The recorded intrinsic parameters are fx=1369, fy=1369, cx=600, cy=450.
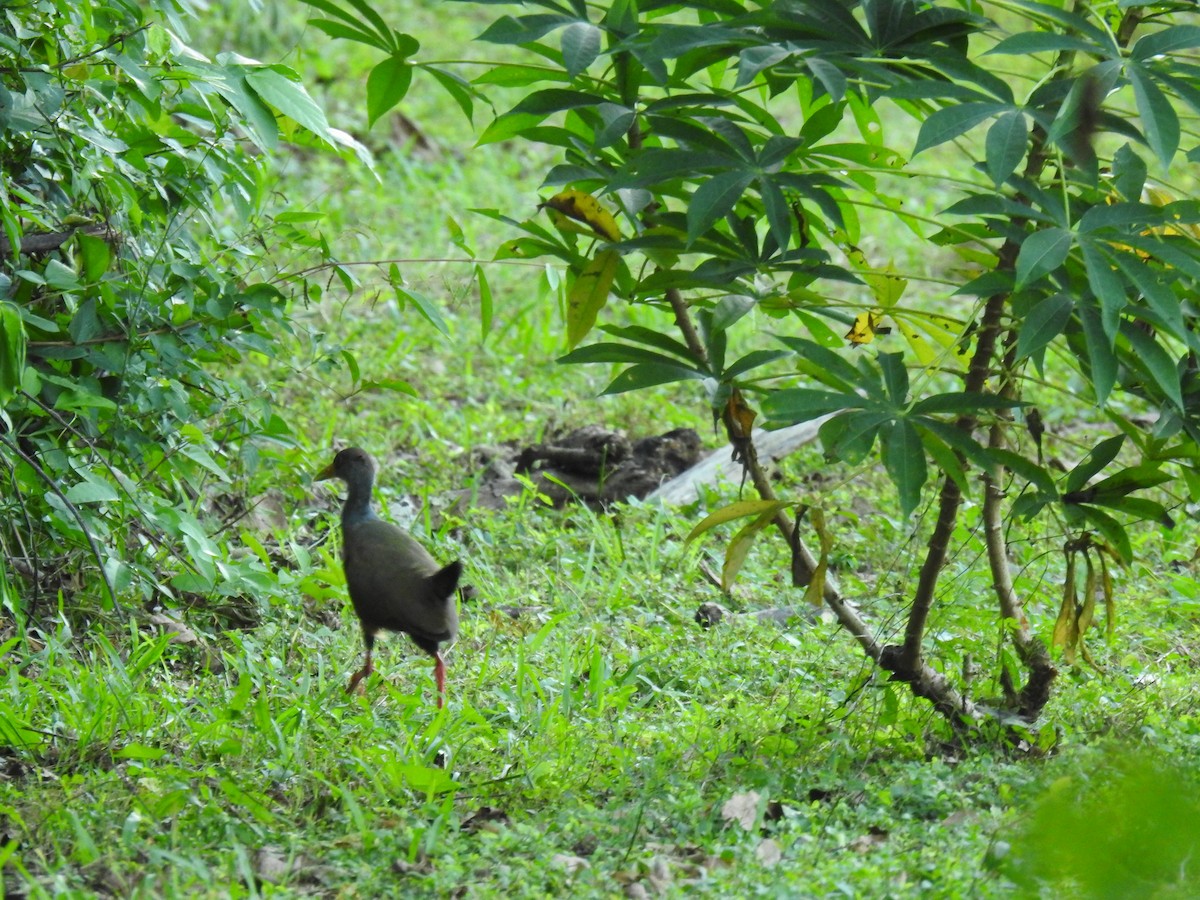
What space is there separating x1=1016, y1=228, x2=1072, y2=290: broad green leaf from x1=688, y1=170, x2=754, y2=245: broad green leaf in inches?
21.7

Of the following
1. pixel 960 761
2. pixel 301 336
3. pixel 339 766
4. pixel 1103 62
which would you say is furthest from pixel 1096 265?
pixel 301 336

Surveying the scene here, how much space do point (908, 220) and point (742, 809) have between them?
140 centimetres

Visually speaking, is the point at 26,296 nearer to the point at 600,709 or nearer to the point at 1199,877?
the point at 600,709

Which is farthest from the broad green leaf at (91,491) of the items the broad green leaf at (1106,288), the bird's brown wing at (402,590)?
the broad green leaf at (1106,288)

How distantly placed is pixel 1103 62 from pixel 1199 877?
1431 mm

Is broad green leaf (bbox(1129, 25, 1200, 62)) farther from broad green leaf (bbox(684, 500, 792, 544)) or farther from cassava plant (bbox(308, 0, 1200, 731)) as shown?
broad green leaf (bbox(684, 500, 792, 544))

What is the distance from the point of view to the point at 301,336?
19.9ft

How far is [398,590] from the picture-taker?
3.59 meters

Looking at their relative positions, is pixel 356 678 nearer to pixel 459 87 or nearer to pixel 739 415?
pixel 739 415

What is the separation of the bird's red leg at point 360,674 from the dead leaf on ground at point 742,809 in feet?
3.73

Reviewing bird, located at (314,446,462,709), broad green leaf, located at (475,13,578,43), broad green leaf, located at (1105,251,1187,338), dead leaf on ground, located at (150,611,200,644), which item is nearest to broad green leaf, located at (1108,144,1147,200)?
broad green leaf, located at (1105,251,1187,338)

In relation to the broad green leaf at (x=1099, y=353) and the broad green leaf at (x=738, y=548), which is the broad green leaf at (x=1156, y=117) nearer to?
the broad green leaf at (x=1099, y=353)

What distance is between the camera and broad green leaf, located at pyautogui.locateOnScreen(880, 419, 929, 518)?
2582 millimetres

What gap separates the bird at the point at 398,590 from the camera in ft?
11.7
